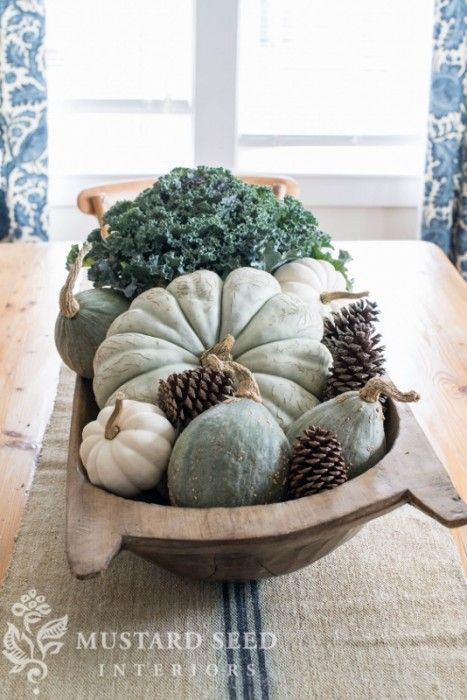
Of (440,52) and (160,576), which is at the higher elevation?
(440,52)

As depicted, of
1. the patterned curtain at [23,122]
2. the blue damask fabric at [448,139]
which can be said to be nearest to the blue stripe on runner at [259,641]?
the patterned curtain at [23,122]

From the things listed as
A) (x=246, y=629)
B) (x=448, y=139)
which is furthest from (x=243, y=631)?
(x=448, y=139)

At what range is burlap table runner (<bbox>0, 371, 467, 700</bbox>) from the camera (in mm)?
738

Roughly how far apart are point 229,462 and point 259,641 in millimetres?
170

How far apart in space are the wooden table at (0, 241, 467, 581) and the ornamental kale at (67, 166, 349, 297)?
232mm

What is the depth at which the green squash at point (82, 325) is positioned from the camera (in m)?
1.07

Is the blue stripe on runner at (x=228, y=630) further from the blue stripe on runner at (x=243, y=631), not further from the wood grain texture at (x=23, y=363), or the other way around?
the wood grain texture at (x=23, y=363)

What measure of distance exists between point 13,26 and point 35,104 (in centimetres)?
25

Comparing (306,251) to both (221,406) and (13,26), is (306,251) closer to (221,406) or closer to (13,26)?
(221,406)

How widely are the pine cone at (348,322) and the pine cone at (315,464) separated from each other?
9.3 inches

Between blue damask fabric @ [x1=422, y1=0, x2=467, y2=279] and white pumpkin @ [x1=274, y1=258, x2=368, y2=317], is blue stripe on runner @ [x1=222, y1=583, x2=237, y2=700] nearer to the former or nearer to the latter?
white pumpkin @ [x1=274, y1=258, x2=368, y2=317]

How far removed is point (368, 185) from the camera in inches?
128

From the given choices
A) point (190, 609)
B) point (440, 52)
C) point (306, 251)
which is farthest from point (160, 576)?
point (440, 52)

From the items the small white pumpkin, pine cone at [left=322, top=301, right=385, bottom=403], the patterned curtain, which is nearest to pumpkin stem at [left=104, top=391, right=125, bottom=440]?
the small white pumpkin
